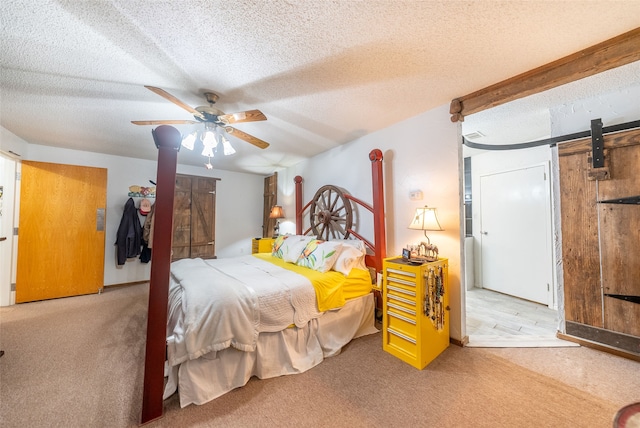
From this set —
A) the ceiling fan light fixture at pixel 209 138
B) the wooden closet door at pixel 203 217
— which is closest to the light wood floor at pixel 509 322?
the ceiling fan light fixture at pixel 209 138

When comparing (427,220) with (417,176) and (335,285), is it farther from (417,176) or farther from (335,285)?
(335,285)

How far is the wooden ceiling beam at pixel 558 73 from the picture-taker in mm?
1445

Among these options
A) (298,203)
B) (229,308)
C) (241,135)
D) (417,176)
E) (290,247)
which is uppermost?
(241,135)

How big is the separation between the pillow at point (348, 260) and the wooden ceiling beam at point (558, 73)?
1.66m

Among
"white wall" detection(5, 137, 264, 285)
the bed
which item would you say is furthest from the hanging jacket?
the bed

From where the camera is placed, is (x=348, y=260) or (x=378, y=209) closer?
(x=348, y=260)

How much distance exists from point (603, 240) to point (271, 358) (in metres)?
3.11

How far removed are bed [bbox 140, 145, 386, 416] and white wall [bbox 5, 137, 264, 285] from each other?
96.6 inches

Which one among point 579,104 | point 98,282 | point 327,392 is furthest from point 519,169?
point 98,282

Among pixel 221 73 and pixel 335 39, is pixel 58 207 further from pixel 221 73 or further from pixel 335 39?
pixel 335 39

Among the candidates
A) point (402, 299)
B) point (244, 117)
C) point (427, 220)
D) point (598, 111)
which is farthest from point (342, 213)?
point (598, 111)

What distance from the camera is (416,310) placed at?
74.5 inches

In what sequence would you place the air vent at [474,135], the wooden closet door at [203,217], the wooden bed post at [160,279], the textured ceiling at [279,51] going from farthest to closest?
1. the wooden closet door at [203,217]
2. the air vent at [474,135]
3. the wooden bed post at [160,279]
4. the textured ceiling at [279,51]

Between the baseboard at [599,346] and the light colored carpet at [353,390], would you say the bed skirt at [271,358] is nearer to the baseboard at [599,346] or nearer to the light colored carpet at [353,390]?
the light colored carpet at [353,390]
